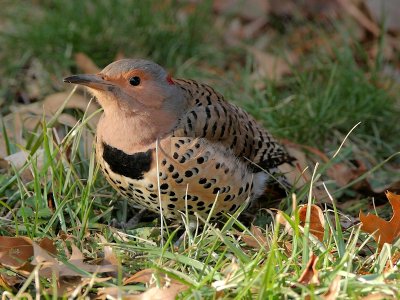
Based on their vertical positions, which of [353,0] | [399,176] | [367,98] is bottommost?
[399,176]

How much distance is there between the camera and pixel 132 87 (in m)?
4.15

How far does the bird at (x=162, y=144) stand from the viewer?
4070mm

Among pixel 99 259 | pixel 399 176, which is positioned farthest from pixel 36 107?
pixel 399 176

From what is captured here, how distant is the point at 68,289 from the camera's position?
3445mm

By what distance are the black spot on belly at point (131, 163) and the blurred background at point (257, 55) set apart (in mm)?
1279

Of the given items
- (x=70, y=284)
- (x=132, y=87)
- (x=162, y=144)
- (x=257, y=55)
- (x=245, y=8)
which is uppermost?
(x=132, y=87)

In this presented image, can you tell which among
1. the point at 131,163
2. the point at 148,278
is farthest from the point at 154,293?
the point at 131,163

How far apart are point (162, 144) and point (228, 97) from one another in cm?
183

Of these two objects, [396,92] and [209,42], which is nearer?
[396,92]

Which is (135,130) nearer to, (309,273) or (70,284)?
(70,284)

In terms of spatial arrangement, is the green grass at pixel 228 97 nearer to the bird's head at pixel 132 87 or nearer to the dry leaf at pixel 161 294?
the dry leaf at pixel 161 294

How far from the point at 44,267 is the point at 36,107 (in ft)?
7.45

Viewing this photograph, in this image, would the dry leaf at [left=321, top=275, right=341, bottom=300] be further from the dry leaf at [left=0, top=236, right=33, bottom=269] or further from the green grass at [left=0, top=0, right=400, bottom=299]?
the dry leaf at [left=0, top=236, right=33, bottom=269]

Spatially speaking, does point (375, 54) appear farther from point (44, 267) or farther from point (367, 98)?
point (44, 267)
